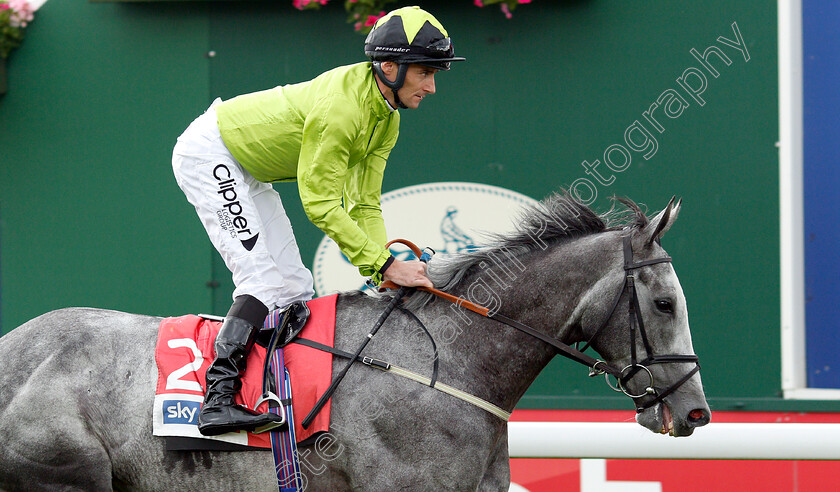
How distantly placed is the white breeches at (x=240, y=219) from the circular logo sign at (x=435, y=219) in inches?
61.0

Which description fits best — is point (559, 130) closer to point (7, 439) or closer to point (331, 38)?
point (331, 38)

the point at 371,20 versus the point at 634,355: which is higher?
the point at 371,20

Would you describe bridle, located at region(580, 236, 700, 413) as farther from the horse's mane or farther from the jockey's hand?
the jockey's hand

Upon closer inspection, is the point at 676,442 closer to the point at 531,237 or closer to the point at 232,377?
the point at 531,237

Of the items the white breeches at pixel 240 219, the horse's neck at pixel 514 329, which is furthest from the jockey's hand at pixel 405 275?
the white breeches at pixel 240 219

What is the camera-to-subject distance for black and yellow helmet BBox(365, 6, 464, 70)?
2662 mm

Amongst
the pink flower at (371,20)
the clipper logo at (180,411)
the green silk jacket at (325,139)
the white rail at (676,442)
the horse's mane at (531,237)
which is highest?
the pink flower at (371,20)

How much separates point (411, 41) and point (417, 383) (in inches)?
44.9

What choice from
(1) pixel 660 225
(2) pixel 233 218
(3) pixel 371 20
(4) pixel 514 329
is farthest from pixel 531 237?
(3) pixel 371 20

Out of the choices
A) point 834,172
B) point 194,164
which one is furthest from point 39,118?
point 834,172

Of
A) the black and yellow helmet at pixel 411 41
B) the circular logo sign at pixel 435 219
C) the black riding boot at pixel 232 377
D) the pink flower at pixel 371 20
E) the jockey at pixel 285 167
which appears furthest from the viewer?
the circular logo sign at pixel 435 219

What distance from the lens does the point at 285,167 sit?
283cm

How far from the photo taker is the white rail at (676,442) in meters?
3.61

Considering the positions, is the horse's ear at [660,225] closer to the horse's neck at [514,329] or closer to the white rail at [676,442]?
the horse's neck at [514,329]
